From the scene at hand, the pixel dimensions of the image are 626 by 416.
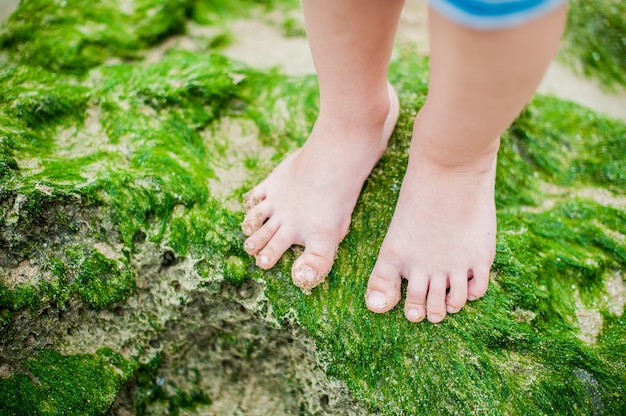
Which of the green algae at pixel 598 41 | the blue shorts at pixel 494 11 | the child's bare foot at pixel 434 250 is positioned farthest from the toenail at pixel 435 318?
the green algae at pixel 598 41

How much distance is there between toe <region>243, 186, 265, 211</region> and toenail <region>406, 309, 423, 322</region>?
0.77 metres

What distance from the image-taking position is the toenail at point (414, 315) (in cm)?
199

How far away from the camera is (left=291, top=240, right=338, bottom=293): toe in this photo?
205 cm

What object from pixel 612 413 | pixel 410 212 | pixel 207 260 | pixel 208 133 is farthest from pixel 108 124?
pixel 612 413

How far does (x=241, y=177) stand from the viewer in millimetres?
2477

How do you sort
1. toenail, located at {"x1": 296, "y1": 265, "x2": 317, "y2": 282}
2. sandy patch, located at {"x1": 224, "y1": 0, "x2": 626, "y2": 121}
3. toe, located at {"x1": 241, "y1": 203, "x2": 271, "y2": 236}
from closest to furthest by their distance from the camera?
toenail, located at {"x1": 296, "y1": 265, "x2": 317, "y2": 282}
toe, located at {"x1": 241, "y1": 203, "x2": 271, "y2": 236}
sandy patch, located at {"x1": 224, "y1": 0, "x2": 626, "y2": 121}

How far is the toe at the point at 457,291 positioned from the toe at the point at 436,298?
0.03 meters

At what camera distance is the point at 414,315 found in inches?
78.3

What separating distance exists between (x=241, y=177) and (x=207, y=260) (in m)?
0.50

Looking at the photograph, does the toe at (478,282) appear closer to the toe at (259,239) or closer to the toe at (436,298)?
the toe at (436,298)

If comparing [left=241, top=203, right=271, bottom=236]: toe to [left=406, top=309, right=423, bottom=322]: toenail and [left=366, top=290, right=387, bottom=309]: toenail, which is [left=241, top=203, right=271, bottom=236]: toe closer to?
[left=366, top=290, right=387, bottom=309]: toenail

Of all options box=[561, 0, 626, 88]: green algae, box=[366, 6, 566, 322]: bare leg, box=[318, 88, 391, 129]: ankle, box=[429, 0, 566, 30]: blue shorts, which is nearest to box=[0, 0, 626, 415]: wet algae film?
box=[366, 6, 566, 322]: bare leg

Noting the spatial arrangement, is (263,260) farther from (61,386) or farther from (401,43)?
(401,43)

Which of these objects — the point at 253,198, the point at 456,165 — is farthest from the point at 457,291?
Result: the point at 253,198
